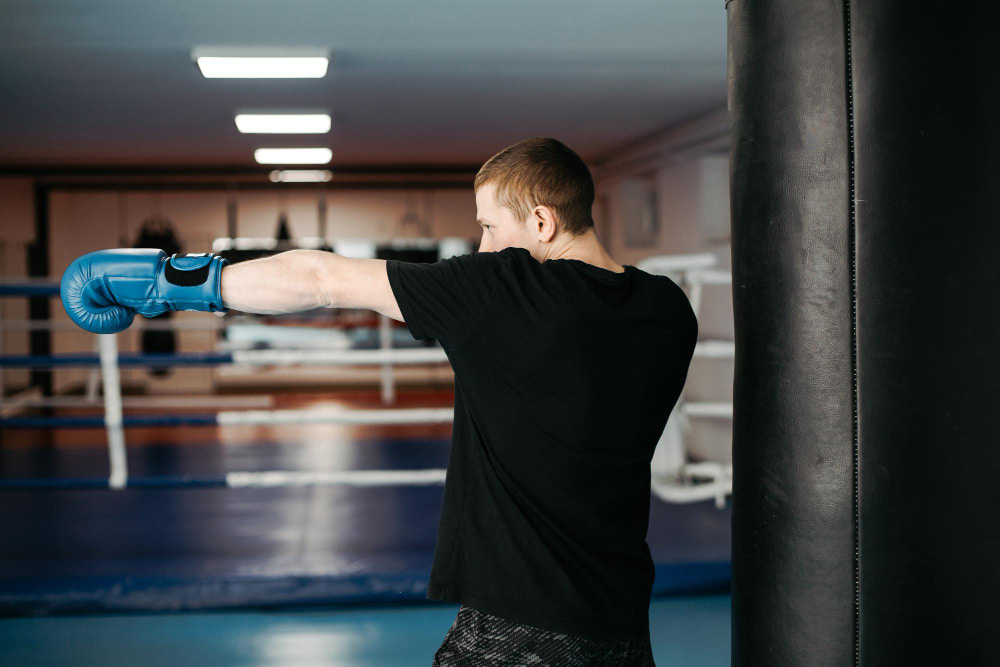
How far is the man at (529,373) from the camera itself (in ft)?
3.38

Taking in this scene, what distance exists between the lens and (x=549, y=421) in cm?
107

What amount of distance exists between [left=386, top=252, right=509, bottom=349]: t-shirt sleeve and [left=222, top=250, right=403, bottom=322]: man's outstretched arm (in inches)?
1.2

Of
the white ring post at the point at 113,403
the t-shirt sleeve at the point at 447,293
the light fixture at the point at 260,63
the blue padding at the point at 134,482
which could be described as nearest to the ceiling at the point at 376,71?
the light fixture at the point at 260,63

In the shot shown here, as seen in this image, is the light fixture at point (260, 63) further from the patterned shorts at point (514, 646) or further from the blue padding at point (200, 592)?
the patterned shorts at point (514, 646)

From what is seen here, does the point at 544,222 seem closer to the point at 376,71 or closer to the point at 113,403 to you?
the point at 113,403

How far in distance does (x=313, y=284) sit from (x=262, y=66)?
2.77 m

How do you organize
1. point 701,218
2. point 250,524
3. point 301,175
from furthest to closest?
point 301,175, point 701,218, point 250,524

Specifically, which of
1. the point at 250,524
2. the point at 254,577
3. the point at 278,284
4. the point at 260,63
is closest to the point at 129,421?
the point at 254,577

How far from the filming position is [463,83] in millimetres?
3959

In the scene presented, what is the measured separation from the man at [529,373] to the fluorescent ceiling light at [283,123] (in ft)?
12.8

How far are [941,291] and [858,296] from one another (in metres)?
0.10

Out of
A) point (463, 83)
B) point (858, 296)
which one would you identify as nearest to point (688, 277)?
point (463, 83)

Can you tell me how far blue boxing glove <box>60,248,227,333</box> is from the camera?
3.58ft

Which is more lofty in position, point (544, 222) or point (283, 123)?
point (283, 123)
